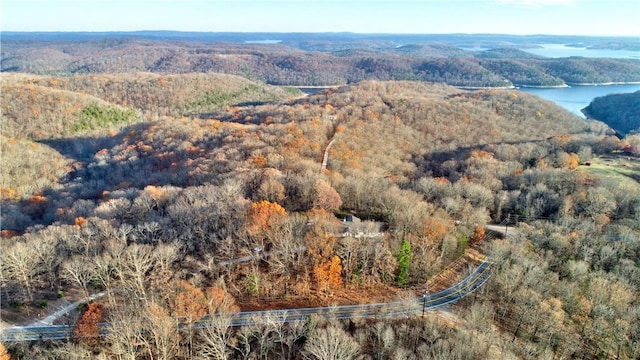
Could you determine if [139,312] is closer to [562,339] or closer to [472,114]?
[562,339]

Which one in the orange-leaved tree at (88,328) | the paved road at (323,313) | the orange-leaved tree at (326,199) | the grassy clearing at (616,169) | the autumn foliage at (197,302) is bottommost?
the paved road at (323,313)

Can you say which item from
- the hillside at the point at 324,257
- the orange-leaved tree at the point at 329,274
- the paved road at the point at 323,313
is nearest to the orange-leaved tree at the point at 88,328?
the hillside at the point at 324,257

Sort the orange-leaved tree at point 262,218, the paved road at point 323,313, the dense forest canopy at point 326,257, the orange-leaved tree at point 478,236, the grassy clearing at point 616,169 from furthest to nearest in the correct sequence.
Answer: the grassy clearing at point 616,169 < the orange-leaved tree at point 478,236 < the orange-leaved tree at point 262,218 < the paved road at point 323,313 < the dense forest canopy at point 326,257

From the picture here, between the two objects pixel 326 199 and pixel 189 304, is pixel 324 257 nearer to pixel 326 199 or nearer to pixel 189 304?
pixel 326 199

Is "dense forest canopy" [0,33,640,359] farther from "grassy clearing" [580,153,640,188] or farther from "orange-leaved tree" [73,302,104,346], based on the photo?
"grassy clearing" [580,153,640,188]

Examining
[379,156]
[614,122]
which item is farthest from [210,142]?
[614,122]

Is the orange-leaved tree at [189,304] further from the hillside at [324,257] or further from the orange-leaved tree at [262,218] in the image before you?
the orange-leaved tree at [262,218]

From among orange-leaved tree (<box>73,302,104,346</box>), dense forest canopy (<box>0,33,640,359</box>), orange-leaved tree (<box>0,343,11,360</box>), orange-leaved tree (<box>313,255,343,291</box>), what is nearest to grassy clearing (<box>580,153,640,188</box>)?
dense forest canopy (<box>0,33,640,359</box>)
